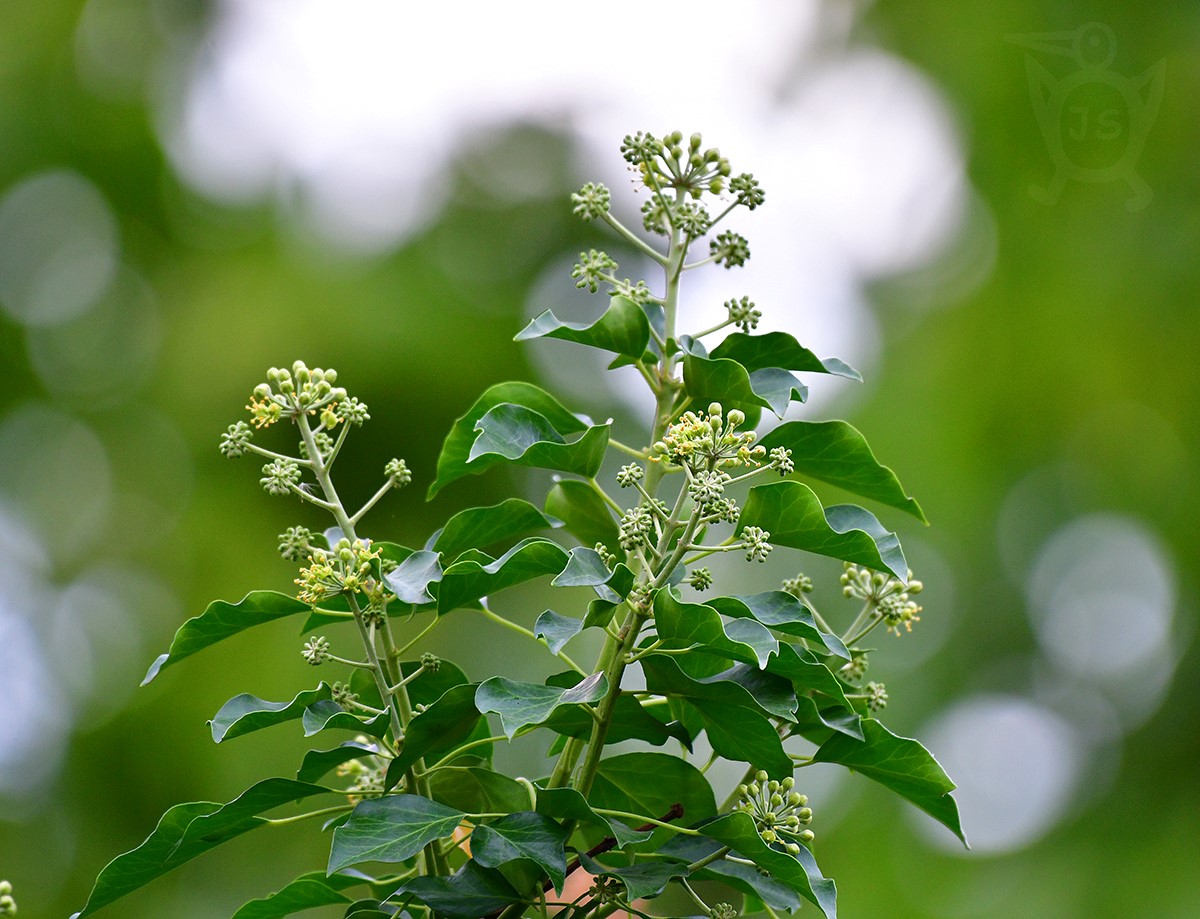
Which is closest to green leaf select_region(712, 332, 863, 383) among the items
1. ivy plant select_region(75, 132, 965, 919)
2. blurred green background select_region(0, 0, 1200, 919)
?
ivy plant select_region(75, 132, 965, 919)

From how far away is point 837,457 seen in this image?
1.07 meters

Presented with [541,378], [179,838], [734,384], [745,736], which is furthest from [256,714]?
[541,378]

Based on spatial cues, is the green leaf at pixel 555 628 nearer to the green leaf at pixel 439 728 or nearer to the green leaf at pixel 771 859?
the green leaf at pixel 439 728

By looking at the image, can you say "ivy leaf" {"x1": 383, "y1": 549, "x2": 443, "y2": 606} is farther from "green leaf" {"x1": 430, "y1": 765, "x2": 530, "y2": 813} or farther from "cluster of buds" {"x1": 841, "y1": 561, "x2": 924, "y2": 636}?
"cluster of buds" {"x1": 841, "y1": 561, "x2": 924, "y2": 636}

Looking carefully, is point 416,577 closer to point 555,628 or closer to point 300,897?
Answer: point 555,628

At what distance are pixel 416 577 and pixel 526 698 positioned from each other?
0.47 feet

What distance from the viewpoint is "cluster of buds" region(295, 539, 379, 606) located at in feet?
3.09

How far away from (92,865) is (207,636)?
3659 millimetres

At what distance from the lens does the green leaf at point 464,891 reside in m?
0.95

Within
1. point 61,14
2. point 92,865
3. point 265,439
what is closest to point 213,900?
point 92,865

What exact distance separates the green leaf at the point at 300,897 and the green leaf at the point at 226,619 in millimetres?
228

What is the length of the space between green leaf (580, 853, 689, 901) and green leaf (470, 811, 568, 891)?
5 centimetres

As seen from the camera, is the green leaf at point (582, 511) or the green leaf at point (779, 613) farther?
the green leaf at point (582, 511)

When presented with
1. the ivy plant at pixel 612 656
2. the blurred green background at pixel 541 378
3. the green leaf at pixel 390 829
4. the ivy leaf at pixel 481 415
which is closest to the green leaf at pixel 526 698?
the ivy plant at pixel 612 656
